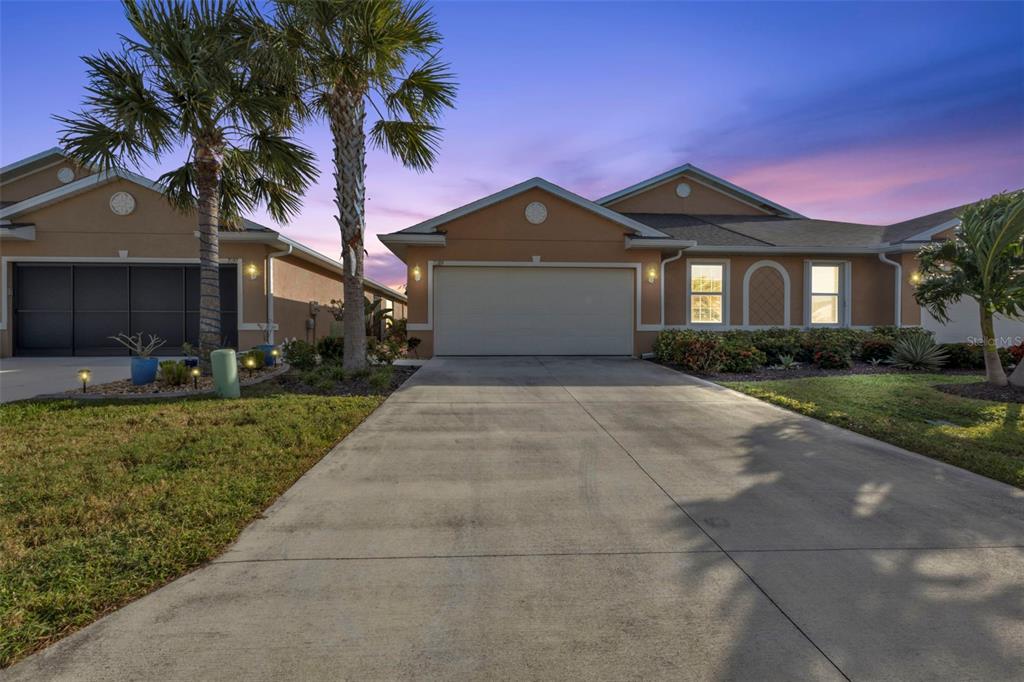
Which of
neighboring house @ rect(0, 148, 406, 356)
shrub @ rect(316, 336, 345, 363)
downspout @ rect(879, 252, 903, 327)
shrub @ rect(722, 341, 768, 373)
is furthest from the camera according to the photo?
downspout @ rect(879, 252, 903, 327)

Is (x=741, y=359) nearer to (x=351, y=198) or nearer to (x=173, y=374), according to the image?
(x=351, y=198)

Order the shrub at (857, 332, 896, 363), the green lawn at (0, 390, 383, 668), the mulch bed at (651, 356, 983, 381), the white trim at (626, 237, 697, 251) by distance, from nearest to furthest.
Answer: the green lawn at (0, 390, 383, 668) → the mulch bed at (651, 356, 983, 381) → the shrub at (857, 332, 896, 363) → the white trim at (626, 237, 697, 251)

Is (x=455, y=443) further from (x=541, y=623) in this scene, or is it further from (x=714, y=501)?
(x=541, y=623)

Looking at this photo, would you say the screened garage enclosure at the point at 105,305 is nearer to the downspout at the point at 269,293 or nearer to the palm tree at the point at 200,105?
the downspout at the point at 269,293

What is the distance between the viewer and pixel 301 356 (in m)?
10.0

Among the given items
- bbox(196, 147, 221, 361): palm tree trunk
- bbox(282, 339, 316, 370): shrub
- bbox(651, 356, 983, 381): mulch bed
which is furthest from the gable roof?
bbox(196, 147, 221, 361): palm tree trunk

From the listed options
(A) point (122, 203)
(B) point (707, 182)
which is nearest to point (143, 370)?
(A) point (122, 203)

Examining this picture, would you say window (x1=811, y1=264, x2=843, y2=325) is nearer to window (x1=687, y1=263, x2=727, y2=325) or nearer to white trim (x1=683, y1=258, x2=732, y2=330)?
white trim (x1=683, y1=258, x2=732, y2=330)

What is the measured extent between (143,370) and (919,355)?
15.9m

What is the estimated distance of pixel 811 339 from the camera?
11664 millimetres

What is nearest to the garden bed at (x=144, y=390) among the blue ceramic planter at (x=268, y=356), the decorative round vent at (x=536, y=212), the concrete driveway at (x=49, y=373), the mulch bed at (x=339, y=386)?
the mulch bed at (x=339, y=386)

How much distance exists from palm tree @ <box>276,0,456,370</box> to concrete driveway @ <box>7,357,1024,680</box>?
5289 mm

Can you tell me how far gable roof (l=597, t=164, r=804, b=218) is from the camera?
54.7ft

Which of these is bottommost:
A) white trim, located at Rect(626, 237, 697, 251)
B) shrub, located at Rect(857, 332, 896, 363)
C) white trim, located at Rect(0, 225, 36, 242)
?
shrub, located at Rect(857, 332, 896, 363)
